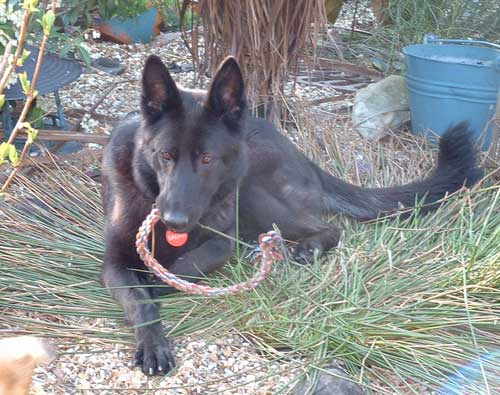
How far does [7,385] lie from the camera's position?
0.88 m

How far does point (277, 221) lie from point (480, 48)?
2252mm

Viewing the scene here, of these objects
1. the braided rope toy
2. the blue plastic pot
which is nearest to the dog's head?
the braided rope toy

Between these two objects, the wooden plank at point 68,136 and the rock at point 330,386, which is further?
the wooden plank at point 68,136

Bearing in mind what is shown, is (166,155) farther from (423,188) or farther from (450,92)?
(450,92)

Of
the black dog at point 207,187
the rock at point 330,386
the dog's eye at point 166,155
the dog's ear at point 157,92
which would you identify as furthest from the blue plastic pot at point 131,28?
the rock at point 330,386

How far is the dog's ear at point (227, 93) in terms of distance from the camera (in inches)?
101

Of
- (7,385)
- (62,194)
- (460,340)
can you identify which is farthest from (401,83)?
(7,385)

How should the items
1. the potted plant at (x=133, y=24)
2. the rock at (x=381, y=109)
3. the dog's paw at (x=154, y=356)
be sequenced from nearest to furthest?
the dog's paw at (x=154, y=356)
the rock at (x=381, y=109)
the potted plant at (x=133, y=24)

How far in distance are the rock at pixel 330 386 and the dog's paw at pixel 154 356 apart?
410mm

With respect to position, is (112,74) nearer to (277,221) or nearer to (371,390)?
(277,221)

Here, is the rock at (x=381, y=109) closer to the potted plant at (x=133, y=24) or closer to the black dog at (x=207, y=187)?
the black dog at (x=207, y=187)

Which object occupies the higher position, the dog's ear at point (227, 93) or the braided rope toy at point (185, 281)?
the dog's ear at point (227, 93)

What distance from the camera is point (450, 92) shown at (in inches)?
169

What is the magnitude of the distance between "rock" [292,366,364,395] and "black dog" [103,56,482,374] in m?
0.43
